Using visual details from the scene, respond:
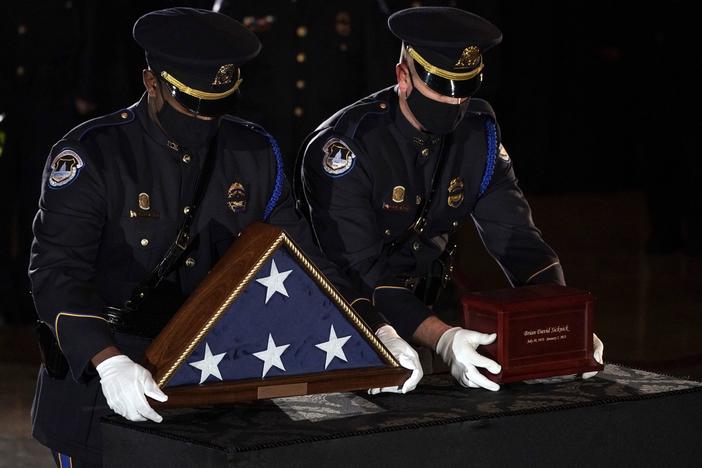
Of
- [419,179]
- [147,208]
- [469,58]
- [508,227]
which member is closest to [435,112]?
[469,58]

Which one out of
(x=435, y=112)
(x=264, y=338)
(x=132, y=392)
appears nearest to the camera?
(x=132, y=392)

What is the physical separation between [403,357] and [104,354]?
1.89 ft

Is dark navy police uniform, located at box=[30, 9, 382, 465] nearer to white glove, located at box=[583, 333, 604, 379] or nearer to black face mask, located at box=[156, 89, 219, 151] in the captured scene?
black face mask, located at box=[156, 89, 219, 151]

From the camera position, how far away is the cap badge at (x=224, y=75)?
2.95 metres

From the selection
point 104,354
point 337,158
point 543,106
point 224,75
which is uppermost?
point 224,75

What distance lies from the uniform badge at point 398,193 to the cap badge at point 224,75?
24.5 inches

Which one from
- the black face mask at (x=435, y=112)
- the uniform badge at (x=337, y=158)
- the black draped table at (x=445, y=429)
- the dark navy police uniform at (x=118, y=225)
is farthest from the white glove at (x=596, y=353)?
the uniform badge at (x=337, y=158)

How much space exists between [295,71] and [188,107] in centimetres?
238

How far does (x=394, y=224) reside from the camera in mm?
3502

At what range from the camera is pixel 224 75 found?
2.96m

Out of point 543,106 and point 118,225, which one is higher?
point 118,225

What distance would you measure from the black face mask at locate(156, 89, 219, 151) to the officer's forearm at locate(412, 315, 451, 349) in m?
0.60

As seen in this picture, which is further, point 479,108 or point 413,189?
point 479,108

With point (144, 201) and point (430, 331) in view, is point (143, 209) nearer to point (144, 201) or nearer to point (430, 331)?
point (144, 201)
